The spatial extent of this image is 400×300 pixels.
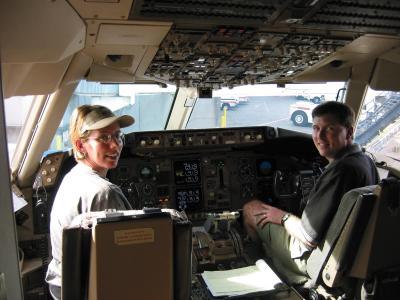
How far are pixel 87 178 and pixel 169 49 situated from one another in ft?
3.31

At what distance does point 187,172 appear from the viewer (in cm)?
396

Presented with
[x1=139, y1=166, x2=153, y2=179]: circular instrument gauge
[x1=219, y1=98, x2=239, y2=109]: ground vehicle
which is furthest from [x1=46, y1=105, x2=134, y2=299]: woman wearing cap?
[x1=219, y1=98, x2=239, y2=109]: ground vehicle

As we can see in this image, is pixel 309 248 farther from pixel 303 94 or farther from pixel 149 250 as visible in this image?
pixel 303 94

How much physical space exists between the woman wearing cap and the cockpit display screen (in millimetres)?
1742

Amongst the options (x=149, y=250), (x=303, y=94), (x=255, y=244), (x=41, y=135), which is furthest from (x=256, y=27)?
(x=303, y=94)

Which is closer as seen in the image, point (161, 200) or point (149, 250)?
point (149, 250)

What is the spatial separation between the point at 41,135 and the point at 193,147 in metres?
1.41

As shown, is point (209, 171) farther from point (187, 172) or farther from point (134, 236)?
point (134, 236)

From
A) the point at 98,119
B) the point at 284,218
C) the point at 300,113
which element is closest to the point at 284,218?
the point at 284,218

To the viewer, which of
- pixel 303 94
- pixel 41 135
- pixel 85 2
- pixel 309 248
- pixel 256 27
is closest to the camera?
pixel 85 2

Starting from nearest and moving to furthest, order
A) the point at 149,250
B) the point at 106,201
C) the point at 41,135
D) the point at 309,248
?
1. the point at 149,250
2. the point at 106,201
3. the point at 309,248
4. the point at 41,135

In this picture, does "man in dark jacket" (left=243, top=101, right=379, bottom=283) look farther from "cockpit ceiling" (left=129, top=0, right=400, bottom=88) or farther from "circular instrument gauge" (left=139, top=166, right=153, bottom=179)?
"circular instrument gauge" (left=139, top=166, right=153, bottom=179)

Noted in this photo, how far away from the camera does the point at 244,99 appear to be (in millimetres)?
6117

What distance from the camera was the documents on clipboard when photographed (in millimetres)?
2398
